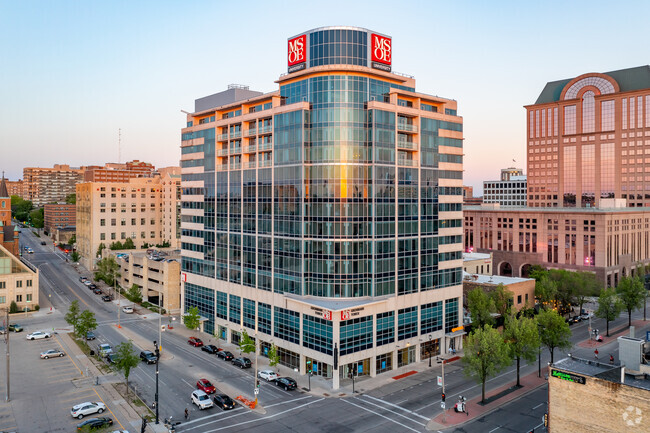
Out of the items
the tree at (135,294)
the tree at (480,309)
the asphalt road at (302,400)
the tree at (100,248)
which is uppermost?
the tree at (100,248)

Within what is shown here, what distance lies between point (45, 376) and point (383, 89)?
62239 millimetres

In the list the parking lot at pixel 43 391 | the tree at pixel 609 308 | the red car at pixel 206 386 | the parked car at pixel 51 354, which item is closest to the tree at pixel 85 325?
the parking lot at pixel 43 391

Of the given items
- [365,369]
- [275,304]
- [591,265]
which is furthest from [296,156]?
[591,265]

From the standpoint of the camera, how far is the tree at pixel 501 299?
8538 centimetres

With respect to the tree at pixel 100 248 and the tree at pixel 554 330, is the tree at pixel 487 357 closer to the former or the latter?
the tree at pixel 554 330

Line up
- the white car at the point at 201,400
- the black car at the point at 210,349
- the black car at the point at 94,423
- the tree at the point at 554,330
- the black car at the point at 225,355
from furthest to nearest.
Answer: the black car at the point at 210,349, the black car at the point at 225,355, the tree at the point at 554,330, the white car at the point at 201,400, the black car at the point at 94,423

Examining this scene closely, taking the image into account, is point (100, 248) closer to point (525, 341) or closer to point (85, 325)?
point (85, 325)

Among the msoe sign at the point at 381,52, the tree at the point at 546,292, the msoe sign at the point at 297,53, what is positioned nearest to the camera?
the msoe sign at the point at 381,52

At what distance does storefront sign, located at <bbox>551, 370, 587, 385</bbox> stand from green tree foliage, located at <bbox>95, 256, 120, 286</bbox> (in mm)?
114387

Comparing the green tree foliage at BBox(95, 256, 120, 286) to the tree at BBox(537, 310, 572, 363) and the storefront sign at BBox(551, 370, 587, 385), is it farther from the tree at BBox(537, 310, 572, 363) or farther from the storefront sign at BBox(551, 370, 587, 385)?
the storefront sign at BBox(551, 370, 587, 385)

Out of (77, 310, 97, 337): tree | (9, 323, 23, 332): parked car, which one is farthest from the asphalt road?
(9, 323, 23, 332): parked car

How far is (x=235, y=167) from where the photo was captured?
269 ft

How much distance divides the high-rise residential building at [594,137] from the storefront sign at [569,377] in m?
162

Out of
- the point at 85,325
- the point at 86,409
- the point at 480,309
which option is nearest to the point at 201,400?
the point at 86,409
